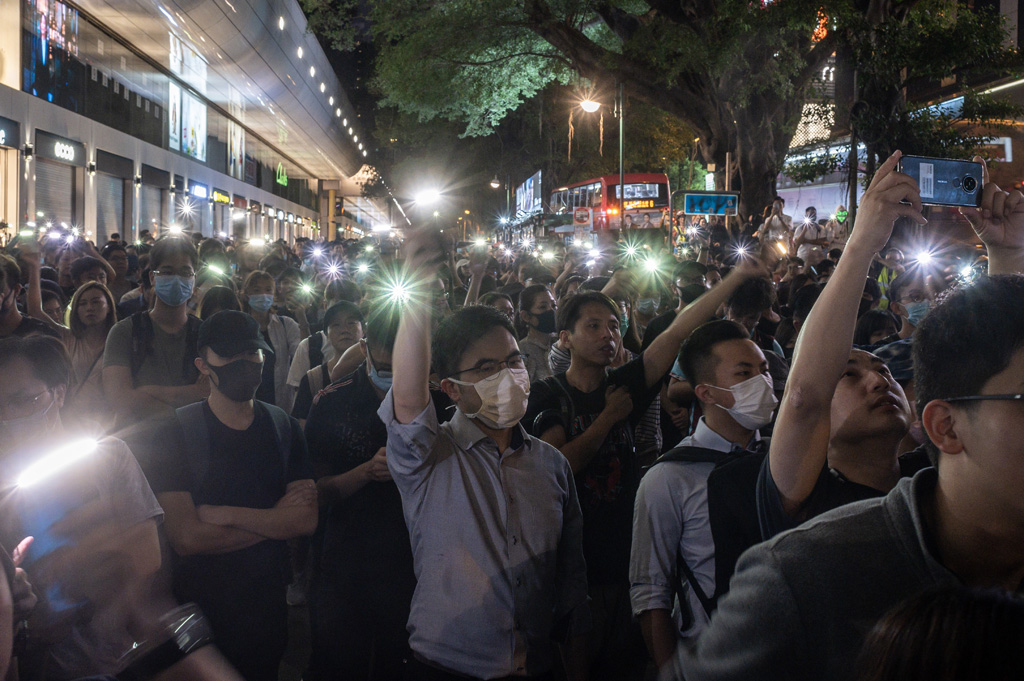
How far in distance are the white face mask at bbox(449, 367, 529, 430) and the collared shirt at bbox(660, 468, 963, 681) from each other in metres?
1.72

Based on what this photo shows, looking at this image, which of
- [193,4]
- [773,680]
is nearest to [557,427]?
[773,680]

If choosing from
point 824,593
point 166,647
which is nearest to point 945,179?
point 824,593

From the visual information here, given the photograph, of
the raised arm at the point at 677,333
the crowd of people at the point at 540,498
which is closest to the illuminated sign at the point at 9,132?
the crowd of people at the point at 540,498

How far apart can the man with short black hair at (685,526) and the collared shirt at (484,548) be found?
1.02ft

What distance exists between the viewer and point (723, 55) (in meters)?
16.7

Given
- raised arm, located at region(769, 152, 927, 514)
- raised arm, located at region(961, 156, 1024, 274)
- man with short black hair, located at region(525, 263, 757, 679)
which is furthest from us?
man with short black hair, located at region(525, 263, 757, 679)

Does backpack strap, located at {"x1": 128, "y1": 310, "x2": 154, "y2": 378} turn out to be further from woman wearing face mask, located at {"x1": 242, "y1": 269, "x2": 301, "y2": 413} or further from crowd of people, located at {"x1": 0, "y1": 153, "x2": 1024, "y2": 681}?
woman wearing face mask, located at {"x1": 242, "y1": 269, "x2": 301, "y2": 413}

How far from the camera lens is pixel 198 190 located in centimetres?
3388

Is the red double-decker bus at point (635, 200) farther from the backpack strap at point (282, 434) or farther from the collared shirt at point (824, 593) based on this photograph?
the collared shirt at point (824, 593)

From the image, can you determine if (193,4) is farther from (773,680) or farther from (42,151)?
(773,680)

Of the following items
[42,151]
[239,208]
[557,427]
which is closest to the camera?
[557,427]

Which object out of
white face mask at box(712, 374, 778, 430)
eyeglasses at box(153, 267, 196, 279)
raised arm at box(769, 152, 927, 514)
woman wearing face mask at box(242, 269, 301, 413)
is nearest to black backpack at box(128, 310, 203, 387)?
eyeglasses at box(153, 267, 196, 279)

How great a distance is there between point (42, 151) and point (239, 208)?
2298cm

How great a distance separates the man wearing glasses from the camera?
A: 503 centimetres
